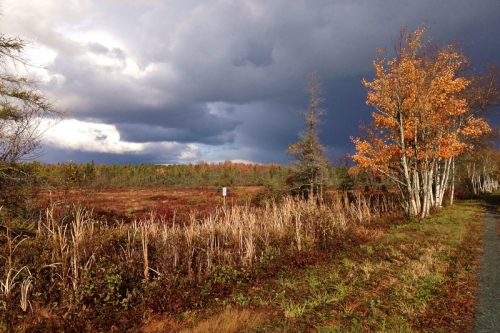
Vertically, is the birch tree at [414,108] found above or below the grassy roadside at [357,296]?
→ above

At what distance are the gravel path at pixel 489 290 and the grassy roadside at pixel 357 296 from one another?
153 millimetres

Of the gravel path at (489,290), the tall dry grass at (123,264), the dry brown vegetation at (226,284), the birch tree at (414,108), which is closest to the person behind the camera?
the gravel path at (489,290)

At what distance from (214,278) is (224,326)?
2018 millimetres

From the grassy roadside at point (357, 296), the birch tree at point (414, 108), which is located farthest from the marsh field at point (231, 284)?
the birch tree at point (414, 108)

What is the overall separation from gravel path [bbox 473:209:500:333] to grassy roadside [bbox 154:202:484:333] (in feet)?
0.50

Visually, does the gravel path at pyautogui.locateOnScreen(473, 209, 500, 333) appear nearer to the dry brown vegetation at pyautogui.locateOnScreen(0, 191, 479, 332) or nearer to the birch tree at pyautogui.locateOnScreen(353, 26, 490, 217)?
the dry brown vegetation at pyautogui.locateOnScreen(0, 191, 479, 332)

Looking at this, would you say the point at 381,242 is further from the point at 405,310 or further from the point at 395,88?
the point at 395,88

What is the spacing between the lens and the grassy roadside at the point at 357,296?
4684 millimetres

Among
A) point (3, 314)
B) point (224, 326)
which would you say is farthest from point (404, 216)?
point (3, 314)

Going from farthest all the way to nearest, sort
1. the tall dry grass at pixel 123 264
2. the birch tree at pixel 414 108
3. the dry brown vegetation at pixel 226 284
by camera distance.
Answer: the birch tree at pixel 414 108, the tall dry grass at pixel 123 264, the dry brown vegetation at pixel 226 284

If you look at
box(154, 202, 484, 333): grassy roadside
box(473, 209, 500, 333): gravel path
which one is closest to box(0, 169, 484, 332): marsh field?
box(154, 202, 484, 333): grassy roadside

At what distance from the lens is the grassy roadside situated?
468cm

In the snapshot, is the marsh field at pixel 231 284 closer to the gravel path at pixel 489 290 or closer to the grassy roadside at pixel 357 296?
the grassy roadside at pixel 357 296

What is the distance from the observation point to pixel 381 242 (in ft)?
33.8
